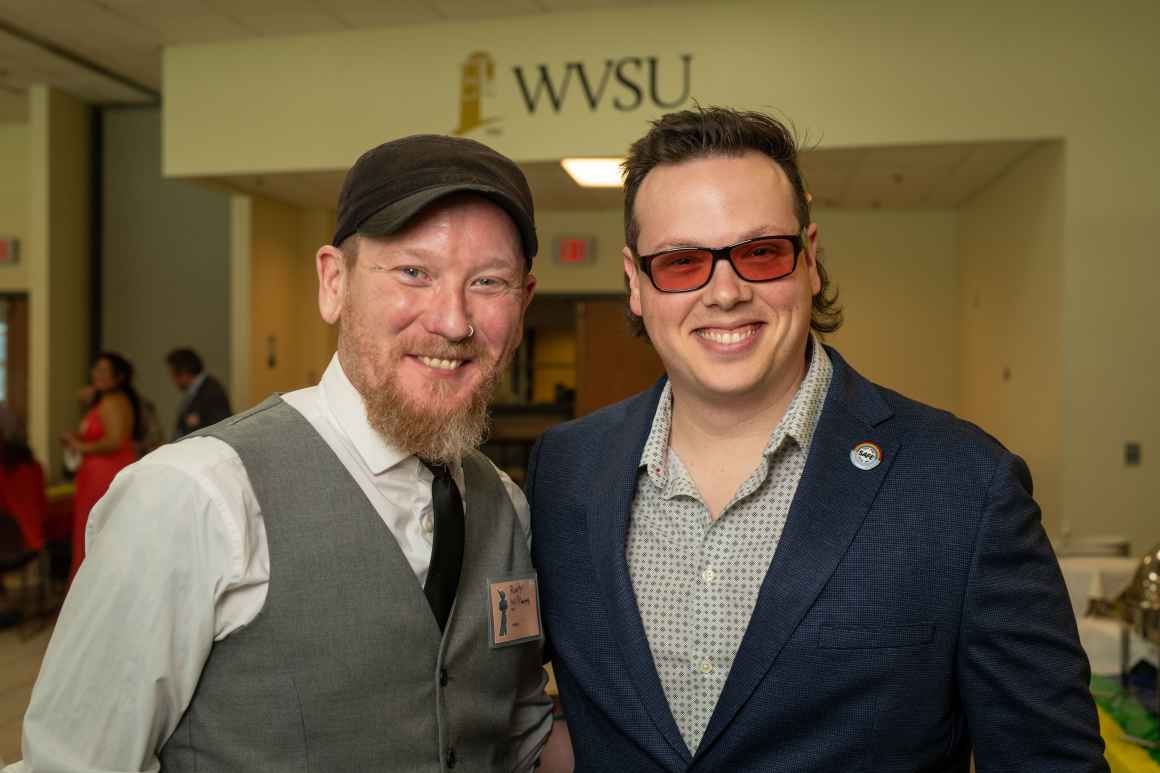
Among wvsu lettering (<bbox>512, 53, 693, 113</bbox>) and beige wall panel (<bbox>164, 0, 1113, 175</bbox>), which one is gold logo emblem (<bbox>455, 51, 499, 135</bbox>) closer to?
beige wall panel (<bbox>164, 0, 1113, 175</bbox>)

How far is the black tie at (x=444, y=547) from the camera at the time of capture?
1351 mm

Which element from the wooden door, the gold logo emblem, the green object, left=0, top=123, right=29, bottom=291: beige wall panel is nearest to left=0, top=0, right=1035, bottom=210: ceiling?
the gold logo emblem

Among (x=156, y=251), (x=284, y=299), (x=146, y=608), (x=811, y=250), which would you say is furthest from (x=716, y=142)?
(x=156, y=251)

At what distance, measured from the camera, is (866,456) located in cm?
141

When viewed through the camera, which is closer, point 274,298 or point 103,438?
point 103,438

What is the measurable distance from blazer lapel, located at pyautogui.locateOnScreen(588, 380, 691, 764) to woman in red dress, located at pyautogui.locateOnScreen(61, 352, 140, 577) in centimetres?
484

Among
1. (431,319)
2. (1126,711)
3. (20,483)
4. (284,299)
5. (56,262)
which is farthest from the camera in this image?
(284,299)

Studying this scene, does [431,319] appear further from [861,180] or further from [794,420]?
[861,180]

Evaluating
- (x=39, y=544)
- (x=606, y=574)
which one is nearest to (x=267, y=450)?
(x=606, y=574)

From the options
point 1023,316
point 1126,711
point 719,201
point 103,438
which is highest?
point 1023,316

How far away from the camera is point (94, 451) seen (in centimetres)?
565

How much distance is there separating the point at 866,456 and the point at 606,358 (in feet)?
24.6

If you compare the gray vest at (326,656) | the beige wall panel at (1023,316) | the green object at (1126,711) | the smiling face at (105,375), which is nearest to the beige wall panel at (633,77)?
the beige wall panel at (1023,316)

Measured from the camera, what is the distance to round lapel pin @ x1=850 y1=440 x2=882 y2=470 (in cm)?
140
